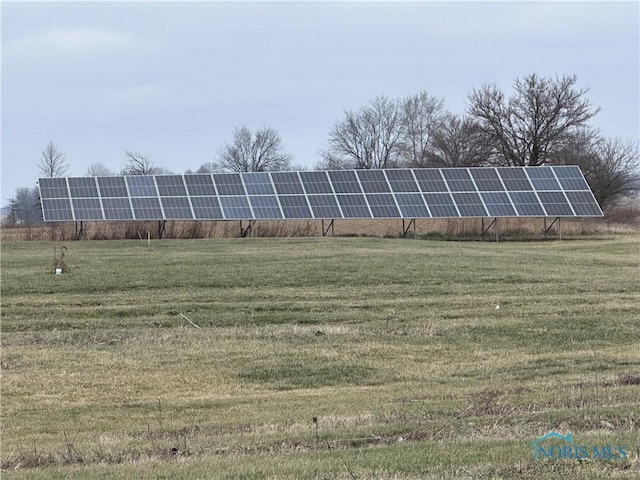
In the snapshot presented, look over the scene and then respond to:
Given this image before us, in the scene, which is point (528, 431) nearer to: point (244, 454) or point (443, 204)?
point (244, 454)

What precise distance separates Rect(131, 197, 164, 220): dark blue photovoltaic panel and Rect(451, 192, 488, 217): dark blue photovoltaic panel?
645 inches

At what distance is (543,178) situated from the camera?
45812 millimetres

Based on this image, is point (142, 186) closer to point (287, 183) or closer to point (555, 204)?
point (287, 183)

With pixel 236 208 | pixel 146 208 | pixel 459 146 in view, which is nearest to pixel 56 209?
pixel 146 208

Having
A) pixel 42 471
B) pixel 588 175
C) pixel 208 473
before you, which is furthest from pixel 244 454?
pixel 588 175

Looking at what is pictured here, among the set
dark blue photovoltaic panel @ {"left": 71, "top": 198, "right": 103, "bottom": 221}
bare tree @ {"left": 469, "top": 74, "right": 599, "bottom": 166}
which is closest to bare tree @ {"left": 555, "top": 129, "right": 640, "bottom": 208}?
bare tree @ {"left": 469, "top": 74, "right": 599, "bottom": 166}

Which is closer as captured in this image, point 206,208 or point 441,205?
point 206,208

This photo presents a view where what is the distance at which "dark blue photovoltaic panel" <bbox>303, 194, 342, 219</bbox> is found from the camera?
139ft

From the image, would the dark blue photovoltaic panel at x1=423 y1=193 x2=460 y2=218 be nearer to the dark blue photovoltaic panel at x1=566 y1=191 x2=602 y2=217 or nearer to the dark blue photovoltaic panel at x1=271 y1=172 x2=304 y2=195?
the dark blue photovoltaic panel at x1=566 y1=191 x2=602 y2=217

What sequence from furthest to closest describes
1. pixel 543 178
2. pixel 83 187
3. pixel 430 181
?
1. pixel 543 178
2. pixel 430 181
3. pixel 83 187

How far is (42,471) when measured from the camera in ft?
21.7

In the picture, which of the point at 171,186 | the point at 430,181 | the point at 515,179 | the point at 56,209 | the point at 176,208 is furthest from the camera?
the point at 515,179

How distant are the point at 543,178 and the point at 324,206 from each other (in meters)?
13.4

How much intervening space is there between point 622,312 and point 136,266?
1562 centimetres
